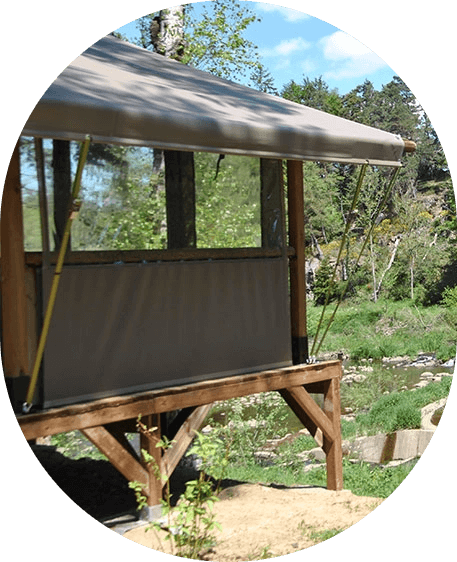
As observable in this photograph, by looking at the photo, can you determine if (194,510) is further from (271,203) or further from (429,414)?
(429,414)

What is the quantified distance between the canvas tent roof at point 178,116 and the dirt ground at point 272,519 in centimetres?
244

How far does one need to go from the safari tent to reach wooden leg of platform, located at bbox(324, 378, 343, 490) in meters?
0.01

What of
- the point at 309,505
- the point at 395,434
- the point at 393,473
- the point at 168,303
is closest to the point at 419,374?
the point at 395,434

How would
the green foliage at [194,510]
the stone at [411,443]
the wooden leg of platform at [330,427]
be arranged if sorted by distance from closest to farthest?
1. the green foliage at [194,510]
2. the wooden leg of platform at [330,427]
3. the stone at [411,443]

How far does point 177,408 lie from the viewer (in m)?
5.37

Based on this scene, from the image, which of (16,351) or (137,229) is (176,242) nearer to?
(137,229)

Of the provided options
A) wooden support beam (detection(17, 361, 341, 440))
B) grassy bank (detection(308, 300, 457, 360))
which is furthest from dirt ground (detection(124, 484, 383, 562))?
grassy bank (detection(308, 300, 457, 360))

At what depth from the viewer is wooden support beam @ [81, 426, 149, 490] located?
4.87 m

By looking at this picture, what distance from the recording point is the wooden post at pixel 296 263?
6.45 metres

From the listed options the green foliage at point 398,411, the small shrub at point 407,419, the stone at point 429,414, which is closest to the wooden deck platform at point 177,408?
the stone at point 429,414

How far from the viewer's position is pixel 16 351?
4434 millimetres

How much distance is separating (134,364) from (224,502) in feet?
5.73

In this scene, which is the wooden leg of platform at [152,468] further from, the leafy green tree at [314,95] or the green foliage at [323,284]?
the leafy green tree at [314,95]

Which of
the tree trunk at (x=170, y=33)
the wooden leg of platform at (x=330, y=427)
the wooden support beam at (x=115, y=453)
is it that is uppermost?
the tree trunk at (x=170, y=33)
